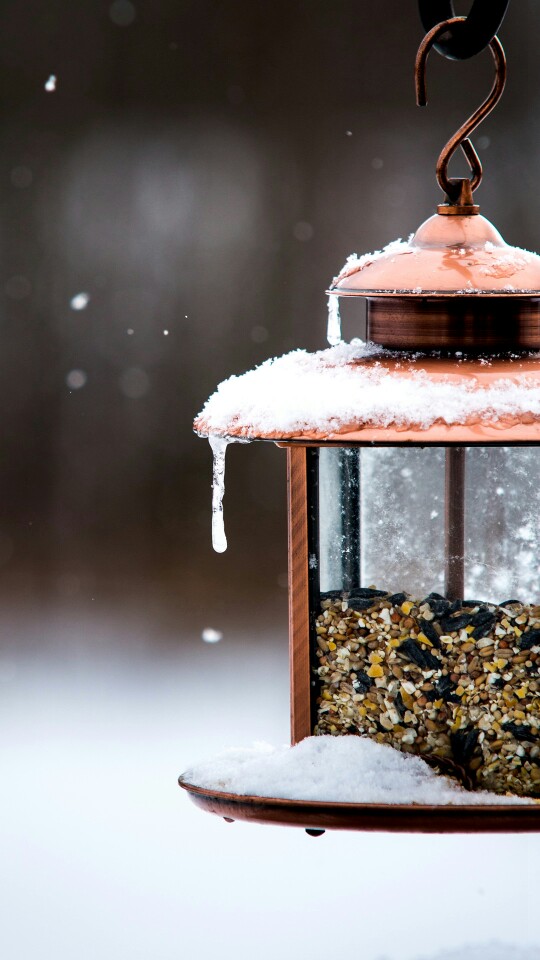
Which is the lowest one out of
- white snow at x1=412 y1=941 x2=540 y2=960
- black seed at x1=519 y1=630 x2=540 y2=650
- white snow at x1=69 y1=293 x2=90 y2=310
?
white snow at x1=412 y1=941 x2=540 y2=960

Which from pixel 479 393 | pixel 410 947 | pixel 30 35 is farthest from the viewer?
pixel 30 35

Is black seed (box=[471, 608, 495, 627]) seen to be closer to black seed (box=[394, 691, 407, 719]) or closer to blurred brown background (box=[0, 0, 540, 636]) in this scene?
black seed (box=[394, 691, 407, 719])

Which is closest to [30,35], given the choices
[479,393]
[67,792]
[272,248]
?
[272,248]

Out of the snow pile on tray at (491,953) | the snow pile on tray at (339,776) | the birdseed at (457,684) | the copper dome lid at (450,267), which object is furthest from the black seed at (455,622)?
the snow pile on tray at (491,953)

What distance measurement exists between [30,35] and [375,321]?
6.96 feet

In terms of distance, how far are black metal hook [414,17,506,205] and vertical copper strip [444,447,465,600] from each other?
0.24 m

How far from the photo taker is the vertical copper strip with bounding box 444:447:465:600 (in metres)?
1.06

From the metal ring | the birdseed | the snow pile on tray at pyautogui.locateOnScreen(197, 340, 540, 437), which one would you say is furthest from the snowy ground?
the metal ring

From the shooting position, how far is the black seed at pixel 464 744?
3.54ft

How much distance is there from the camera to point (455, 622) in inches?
42.6

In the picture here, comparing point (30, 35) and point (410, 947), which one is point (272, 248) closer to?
point (30, 35)

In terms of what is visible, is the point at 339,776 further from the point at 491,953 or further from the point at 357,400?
the point at 491,953

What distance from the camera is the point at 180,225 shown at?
3016mm

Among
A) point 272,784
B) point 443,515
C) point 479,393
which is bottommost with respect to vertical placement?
point 272,784
